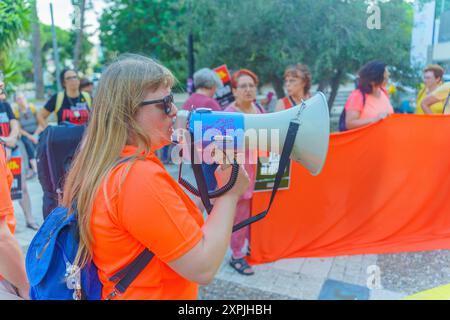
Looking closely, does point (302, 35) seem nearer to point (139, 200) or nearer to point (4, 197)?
point (4, 197)

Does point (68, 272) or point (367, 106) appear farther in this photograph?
point (367, 106)

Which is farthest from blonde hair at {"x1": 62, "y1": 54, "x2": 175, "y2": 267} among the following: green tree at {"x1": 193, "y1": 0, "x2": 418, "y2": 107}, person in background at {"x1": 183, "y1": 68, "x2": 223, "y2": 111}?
green tree at {"x1": 193, "y1": 0, "x2": 418, "y2": 107}

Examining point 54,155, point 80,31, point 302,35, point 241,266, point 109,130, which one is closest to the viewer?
point 109,130

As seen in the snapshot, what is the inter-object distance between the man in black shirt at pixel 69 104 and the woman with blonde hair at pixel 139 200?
3.12m

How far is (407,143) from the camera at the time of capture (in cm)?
355

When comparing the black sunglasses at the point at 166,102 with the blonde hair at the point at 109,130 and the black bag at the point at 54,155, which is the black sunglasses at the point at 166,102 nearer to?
the blonde hair at the point at 109,130

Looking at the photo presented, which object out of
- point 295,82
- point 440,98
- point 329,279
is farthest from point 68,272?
point 440,98

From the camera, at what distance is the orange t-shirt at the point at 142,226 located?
100 cm

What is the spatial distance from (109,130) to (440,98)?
363 cm

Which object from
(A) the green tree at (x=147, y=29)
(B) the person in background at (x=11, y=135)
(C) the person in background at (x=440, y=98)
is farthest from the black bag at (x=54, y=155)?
(A) the green tree at (x=147, y=29)

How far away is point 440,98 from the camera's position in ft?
12.4

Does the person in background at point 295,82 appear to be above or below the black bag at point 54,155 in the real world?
above

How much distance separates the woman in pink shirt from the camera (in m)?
3.62
